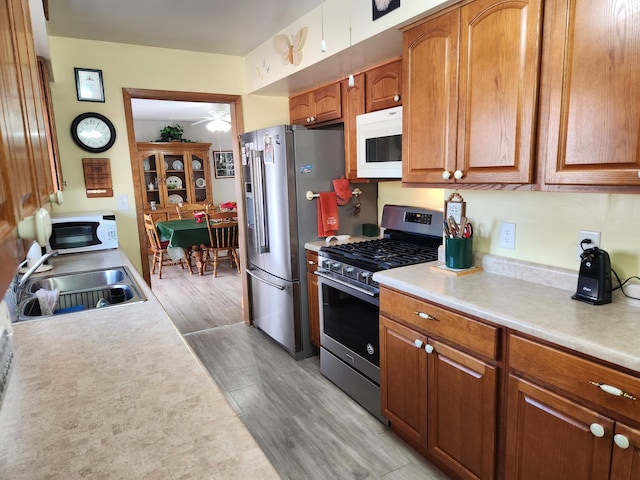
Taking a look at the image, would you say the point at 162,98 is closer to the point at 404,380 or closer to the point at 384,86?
the point at 384,86

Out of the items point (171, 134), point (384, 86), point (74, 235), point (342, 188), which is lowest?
point (74, 235)

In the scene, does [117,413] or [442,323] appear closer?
[117,413]

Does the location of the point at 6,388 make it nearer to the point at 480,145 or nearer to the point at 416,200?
the point at 480,145

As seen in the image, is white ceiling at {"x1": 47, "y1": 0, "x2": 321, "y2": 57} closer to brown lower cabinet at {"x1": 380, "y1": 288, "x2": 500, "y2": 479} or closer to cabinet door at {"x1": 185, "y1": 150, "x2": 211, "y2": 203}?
brown lower cabinet at {"x1": 380, "y1": 288, "x2": 500, "y2": 479}

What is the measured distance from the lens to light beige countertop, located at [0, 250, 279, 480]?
2.62 feet

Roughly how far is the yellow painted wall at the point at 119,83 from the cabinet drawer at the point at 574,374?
2.83m

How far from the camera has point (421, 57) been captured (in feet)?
6.42

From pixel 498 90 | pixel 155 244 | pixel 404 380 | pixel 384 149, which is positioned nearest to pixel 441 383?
pixel 404 380

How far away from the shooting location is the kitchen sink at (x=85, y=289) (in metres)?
1.94

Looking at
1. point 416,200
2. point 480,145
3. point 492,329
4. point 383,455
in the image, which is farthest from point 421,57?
point 383,455

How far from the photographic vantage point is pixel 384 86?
250 centimetres

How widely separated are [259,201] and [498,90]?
6.60ft

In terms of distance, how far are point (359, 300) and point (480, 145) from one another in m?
1.06

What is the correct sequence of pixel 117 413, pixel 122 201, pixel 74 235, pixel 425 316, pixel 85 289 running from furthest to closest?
pixel 122 201, pixel 74 235, pixel 85 289, pixel 425 316, pixel 117 413
